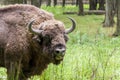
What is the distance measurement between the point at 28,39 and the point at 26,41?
0.16ft

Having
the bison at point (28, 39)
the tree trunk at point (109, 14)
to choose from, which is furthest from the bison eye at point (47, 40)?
the tree trunk at point (109, 14)

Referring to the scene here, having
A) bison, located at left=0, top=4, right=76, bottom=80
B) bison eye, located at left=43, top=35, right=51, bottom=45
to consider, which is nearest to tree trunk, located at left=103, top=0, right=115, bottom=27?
bison, located at left=0, top=4, right=76, bottom=80

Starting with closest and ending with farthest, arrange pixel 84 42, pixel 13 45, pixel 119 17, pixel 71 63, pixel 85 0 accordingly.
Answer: pixel 13 45 < pixel 71 63 < pixel 84 42 < pixel 119 17 < pixel 85 0

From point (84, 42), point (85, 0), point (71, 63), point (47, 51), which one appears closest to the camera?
point (47, 51)

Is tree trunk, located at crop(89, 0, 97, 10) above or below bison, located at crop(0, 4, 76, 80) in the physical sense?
below

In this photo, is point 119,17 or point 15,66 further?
point 119,17

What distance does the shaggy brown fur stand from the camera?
6.34m

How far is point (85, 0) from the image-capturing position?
61.0 metres

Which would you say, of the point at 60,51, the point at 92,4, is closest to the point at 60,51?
the point at 60,51

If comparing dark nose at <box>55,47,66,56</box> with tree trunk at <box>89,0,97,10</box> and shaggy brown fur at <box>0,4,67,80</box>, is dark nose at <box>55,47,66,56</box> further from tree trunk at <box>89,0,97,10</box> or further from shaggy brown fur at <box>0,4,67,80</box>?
tree trunk at <box>89,0,97,10</box>

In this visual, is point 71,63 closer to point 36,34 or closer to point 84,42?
point 36,34

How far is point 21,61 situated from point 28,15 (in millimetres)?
879

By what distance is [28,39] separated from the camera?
21.9ft

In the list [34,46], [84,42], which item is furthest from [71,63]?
[84,42]
